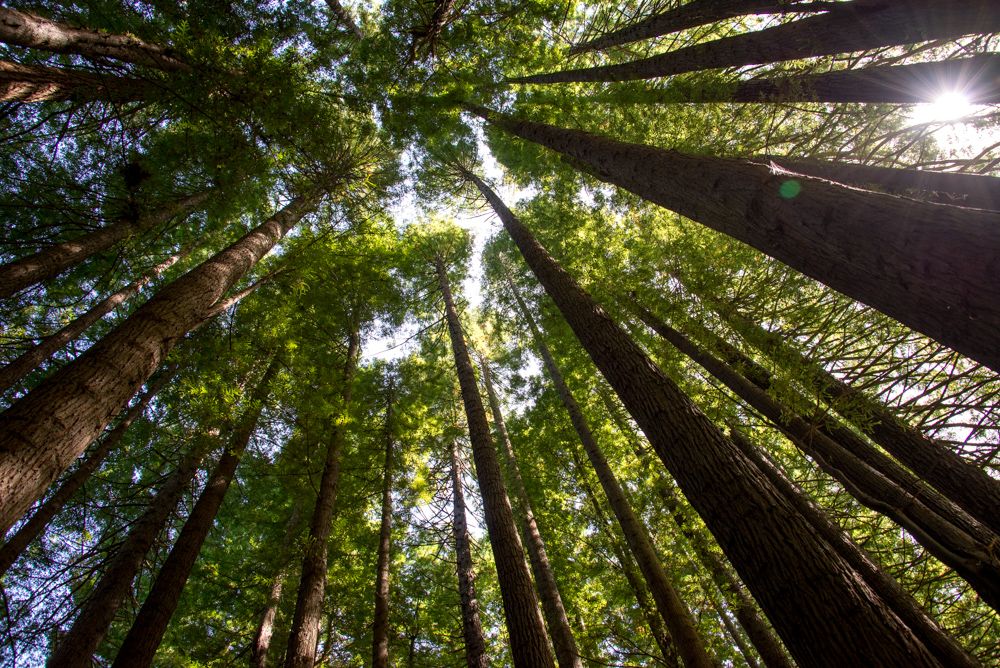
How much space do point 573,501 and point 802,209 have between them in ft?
31.9

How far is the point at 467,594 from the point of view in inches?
253

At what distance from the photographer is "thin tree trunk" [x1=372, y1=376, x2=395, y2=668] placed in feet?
21.7

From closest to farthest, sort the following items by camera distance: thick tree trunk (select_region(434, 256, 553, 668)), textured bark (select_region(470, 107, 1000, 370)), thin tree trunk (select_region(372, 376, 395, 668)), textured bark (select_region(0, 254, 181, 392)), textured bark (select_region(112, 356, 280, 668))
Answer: textured bark (select_region(470, 107, 1000, 370))
thick tree trunk (select_region(434, 256, 553, 668))
textured bark (select_region(0, 254, 181, 392))
textured bark (select_region(112, 356, 280, 668))
thin tree trunk (select_region(372, 376, 395, 668))

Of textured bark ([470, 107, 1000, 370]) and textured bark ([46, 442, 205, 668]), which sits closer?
textured bark ([470, 107, 1000, 370])

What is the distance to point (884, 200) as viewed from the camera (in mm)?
A: 1986

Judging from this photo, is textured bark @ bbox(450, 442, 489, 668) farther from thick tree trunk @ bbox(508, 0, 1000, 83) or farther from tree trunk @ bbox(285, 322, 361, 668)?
thick tree trunk @ bbox(508, 0, 1000, 83)

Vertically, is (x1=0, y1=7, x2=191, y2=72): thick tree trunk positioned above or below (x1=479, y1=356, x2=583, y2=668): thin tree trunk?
above

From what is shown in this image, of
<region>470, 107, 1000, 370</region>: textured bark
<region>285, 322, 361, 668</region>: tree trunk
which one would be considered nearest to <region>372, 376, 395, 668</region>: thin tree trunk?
<region>285, 322, 361, 668</region>: tree trunk

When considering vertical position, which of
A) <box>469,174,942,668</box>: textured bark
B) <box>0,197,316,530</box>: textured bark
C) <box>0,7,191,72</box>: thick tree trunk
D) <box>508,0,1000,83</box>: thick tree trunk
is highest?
<box>0,7,191,72</box>: thick tree trunk

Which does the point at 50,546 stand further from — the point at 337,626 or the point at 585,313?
the point at 585,313

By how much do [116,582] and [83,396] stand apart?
16.4ft

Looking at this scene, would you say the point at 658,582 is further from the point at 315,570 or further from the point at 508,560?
the point at 315,570

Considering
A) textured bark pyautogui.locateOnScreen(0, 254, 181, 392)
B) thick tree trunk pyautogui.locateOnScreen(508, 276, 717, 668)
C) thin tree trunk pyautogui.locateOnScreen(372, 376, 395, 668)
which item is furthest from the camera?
thin tree trunk pyautogui.locateOnScreen(372, 376, 395, 668)

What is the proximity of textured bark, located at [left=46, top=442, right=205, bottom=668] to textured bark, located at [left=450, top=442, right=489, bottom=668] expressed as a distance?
15.0 feet
